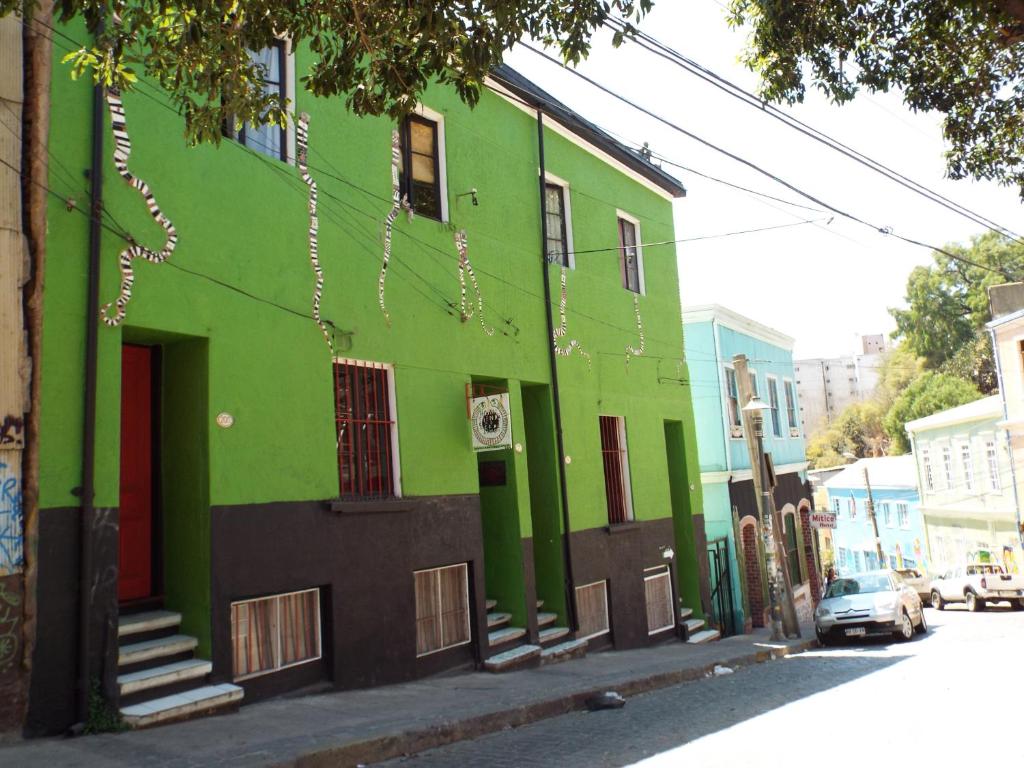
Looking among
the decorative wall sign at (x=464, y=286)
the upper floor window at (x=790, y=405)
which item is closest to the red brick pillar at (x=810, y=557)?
the upper floor window at (x=790, y=405)

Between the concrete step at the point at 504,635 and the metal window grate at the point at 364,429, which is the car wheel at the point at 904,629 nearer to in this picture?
the concrete step at the point at 504,635

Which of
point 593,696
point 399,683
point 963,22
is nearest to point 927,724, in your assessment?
point 593,696

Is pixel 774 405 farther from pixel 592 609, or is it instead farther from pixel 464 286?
pixel 464 286

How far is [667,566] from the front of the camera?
1691cm

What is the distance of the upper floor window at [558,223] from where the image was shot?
14992 millimetres

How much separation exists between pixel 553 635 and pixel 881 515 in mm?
35181

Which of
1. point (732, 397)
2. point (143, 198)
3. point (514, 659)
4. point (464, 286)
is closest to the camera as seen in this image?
point (143, 198)

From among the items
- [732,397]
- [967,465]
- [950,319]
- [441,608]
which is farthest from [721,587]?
[950,319]

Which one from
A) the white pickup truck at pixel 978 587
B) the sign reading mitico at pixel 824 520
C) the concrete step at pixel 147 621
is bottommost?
the white pickup truck at pixel 978 587

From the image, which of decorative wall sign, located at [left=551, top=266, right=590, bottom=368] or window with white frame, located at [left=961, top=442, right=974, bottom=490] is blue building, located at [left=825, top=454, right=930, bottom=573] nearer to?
window with white frame, located at [left=961, top=442, right=974, bottom=490]

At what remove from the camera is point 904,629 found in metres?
17.2

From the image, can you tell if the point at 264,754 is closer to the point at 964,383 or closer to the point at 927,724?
the point at 927,724

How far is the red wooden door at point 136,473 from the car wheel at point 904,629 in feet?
45.9

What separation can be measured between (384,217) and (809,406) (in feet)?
240
